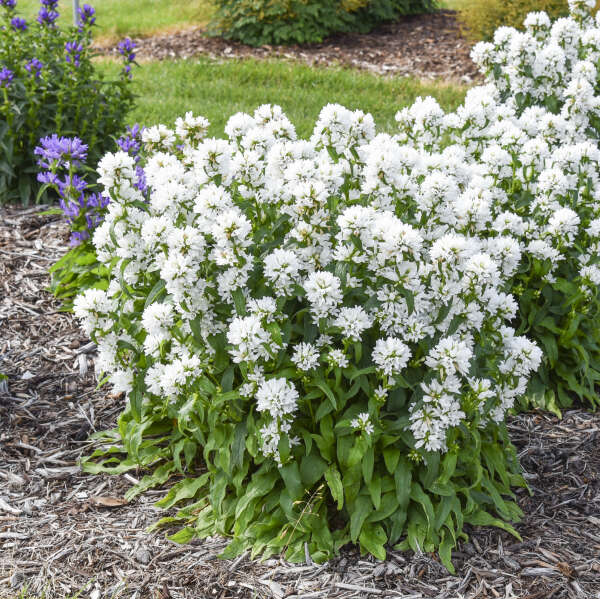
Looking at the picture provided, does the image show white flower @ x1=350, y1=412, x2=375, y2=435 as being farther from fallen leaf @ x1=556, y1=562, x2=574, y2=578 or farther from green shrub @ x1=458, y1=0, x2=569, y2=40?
green shrub @ x1=458, y1=0, x2=569, y2=40

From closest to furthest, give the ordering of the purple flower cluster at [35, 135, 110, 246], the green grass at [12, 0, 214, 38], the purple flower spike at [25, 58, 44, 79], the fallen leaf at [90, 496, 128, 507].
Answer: the fallen leaf at [90, 496, 128, 507] < the purple flower cluster at [35, 135, 110, 246] < the purple flower spike at [25, 58, 44, 79] < the green grass at [12, 0, 214, 38]

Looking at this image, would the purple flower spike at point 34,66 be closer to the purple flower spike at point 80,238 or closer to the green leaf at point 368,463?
the purple flower spike at point 80,238

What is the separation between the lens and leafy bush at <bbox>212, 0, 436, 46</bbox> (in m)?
11.7

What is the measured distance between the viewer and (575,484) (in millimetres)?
Result: 3500

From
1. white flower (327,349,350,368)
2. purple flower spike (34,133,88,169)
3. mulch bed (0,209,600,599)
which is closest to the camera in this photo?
white flower (327,349,350,368)

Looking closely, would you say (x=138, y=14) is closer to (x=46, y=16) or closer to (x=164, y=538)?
(x=46, y=16)

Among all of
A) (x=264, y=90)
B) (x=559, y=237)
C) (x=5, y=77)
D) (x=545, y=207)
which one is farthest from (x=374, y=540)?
(x=264, y=90)

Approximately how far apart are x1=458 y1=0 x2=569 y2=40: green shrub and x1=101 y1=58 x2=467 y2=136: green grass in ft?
4.83

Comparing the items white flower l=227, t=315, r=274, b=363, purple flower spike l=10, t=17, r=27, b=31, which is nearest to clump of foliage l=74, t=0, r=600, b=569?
white flower l=227, t=315, r=274, b=363

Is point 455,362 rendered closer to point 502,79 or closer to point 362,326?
point 362,326

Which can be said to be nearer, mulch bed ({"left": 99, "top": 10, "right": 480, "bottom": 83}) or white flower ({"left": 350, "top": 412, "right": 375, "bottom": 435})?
white flower ({"left": 350, "top": 412, "right": 375, "bottom": 435})

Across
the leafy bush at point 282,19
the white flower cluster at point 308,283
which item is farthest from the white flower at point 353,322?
the leafy bush at point 282,19

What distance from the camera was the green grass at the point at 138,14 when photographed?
13.2m

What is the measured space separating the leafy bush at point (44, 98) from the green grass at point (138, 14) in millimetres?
7144
